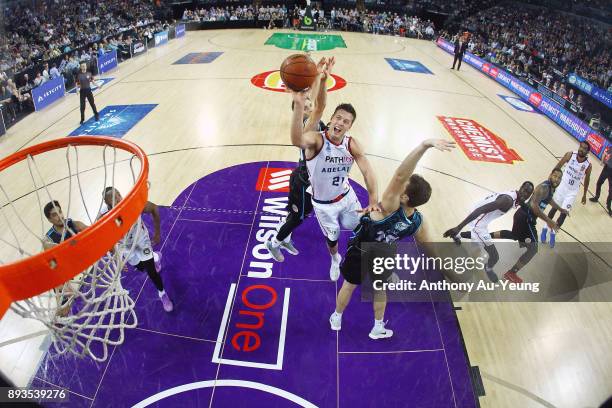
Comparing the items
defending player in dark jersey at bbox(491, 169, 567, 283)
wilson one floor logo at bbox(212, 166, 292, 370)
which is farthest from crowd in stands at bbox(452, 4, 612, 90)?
wilson one floor logo at bbox(212, 166, 292, 370)

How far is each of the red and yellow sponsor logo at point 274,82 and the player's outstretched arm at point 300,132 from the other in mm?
9804

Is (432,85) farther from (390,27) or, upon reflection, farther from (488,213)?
(390,27)

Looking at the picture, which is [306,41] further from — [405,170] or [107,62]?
[405,170]

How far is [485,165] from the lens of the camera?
28.3ft

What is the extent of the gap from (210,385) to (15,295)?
221 cm

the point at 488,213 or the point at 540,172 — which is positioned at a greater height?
the point at 488,213

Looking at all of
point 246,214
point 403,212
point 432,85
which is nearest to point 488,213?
point 403,212

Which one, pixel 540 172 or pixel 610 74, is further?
pixel 610 74

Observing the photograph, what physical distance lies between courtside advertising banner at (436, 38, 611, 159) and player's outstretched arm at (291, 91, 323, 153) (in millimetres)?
9524

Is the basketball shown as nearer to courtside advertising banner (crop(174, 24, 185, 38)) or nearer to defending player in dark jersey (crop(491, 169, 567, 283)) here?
defending player in dark jersey (crop(491, 169, 567, 283))

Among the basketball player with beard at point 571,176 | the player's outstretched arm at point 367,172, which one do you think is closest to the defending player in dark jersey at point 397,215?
the player's outstretched arm at point 367,172

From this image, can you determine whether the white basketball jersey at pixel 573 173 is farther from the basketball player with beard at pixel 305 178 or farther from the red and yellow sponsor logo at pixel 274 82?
the red and yellow sponsor logo at pixel 274 82

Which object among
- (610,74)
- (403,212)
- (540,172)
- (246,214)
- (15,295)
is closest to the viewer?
(15,295)

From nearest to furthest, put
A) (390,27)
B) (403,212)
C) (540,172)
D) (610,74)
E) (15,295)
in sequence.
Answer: (15,295), (403,212), (540,172), (610,74), (390,27)
